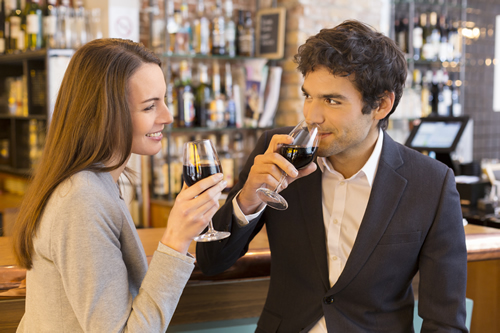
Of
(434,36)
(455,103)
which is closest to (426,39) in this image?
(434,36)

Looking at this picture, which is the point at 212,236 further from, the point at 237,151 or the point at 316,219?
the point at 237,151

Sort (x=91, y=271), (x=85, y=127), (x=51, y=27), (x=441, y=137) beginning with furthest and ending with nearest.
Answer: (x=51, y=27), (x=441, y=137), (x=85, y=127), (x=91, y=271)

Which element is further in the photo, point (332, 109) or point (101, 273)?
point (332, 109)

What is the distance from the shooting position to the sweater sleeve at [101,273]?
969mm

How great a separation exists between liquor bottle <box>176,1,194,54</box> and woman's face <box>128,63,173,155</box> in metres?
2.54

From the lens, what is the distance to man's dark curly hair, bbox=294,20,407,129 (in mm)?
1440

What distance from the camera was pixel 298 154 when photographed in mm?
1303

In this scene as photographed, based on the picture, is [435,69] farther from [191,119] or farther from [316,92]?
[316,92]

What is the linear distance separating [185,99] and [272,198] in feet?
8.37

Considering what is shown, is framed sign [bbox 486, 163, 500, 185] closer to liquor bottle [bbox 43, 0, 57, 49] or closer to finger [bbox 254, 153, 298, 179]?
finger [bbox 254, 153, 298, 179]

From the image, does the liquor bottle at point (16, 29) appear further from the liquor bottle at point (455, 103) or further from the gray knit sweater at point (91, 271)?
the liquor bottle at point (455, 103)

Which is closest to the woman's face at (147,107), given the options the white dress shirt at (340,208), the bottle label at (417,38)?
the white dress shirt at (340,208)

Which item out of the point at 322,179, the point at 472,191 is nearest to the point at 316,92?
the point at 322,179

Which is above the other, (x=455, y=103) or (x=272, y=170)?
(x=455, y=103)
